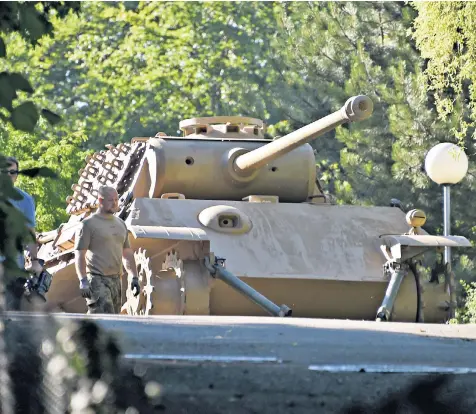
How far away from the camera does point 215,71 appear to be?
38.0 meters

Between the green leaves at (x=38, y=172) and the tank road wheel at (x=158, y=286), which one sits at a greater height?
the green leaves at (x=38, y=172)

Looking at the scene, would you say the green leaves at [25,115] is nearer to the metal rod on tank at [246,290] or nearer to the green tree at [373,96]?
the metal rod on tank at [246,290]

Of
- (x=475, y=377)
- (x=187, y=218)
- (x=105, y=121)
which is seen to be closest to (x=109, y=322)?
(x=475, y=377)

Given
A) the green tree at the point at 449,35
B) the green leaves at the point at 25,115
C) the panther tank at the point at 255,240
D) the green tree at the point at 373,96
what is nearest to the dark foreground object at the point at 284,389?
the green leaves at the point at 25,115

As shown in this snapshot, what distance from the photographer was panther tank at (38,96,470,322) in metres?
13.6

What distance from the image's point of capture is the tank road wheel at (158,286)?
1335 centimetres

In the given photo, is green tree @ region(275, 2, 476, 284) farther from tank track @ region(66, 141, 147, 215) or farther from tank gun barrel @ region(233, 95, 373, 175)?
tank gun barrel @ region(233, 95, 373, 175)

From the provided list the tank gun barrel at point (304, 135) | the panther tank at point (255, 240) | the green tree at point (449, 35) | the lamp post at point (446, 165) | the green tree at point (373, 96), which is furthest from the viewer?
the green tree at point (373, 96)

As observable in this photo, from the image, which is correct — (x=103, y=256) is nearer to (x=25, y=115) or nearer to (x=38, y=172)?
(x=38, y=172)

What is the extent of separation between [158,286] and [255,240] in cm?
148

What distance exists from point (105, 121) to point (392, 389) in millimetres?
29974

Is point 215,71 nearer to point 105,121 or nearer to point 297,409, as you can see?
point 105,121

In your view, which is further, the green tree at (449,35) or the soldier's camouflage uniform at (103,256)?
the green tree at (449,35)

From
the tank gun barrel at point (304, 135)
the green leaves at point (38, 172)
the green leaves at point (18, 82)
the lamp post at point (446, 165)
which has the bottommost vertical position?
the lamp post at point (446, 165)
